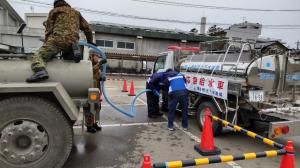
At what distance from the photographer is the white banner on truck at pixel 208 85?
5.86 metres

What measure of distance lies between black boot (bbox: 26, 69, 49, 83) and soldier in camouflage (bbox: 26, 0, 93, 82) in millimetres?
50

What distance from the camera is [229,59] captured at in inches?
253

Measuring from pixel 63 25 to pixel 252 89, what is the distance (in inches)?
148

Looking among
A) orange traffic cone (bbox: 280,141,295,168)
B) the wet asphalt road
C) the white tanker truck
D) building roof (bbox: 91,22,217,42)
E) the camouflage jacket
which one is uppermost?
building roof (bbox: 91,22,217,42)

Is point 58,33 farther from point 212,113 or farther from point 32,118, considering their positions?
point 212,113

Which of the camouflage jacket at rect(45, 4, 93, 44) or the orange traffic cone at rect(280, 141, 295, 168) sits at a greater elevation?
the camouflage jacket at rect(45, 4, 93, 44)

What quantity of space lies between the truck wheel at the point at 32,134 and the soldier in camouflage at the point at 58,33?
0.51 meters

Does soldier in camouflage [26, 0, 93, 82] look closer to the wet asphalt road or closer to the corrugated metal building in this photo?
the wet asphalt road

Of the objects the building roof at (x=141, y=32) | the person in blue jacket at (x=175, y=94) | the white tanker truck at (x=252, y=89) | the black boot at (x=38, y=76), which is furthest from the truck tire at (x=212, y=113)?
the building roof at (x=141, y=32)

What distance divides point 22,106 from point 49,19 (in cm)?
144

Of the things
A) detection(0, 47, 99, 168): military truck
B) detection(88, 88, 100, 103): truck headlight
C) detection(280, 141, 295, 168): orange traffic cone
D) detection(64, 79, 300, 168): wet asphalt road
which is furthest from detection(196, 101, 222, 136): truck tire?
detection(0, 47, 99, 168): military truck

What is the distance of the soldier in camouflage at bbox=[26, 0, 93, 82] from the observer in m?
3.88

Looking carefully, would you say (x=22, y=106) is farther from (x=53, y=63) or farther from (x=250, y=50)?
(x=250, y=50)

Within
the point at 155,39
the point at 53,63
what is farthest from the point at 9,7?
the point at 53,63
